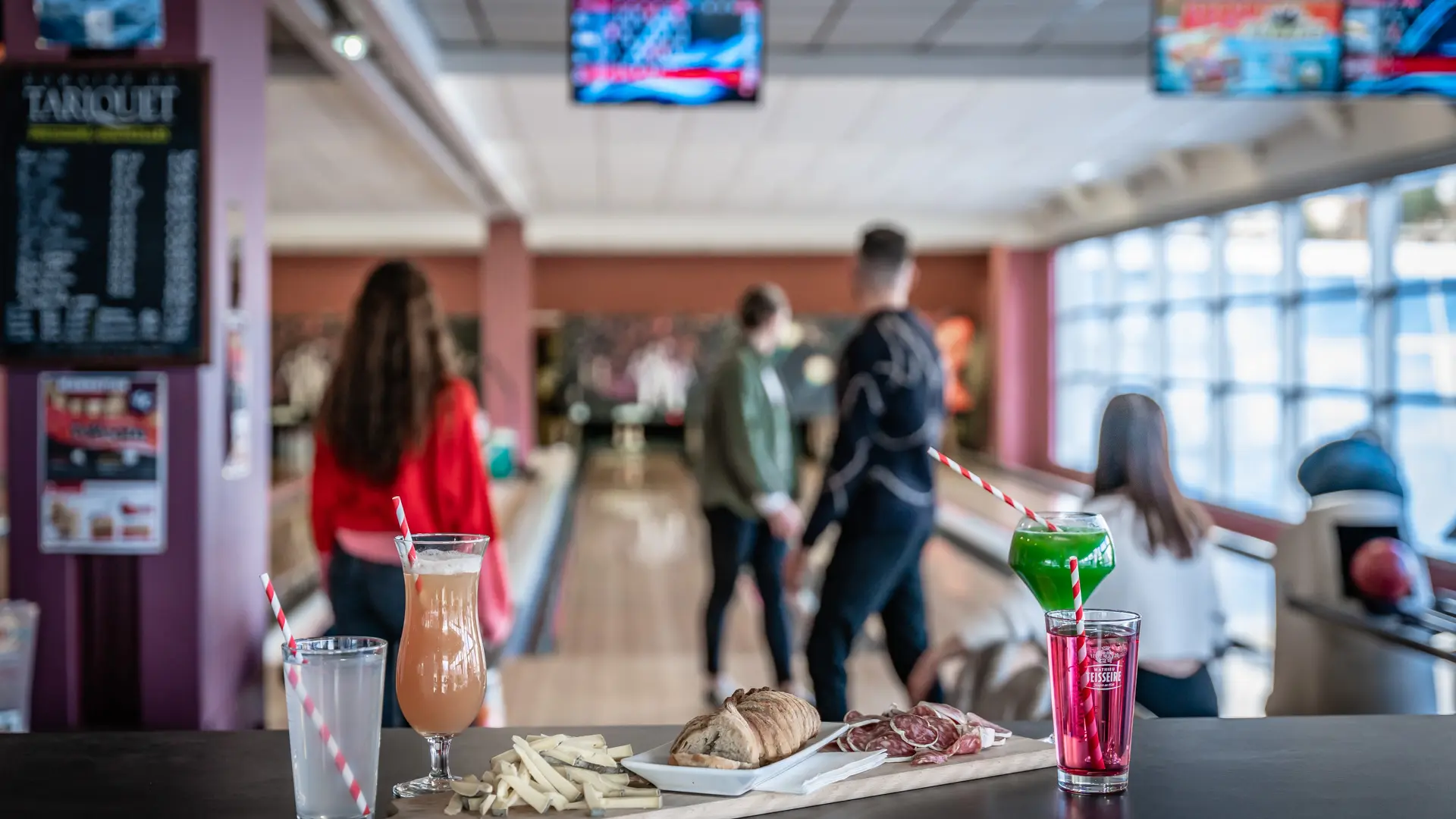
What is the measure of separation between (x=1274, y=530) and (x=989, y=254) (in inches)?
276

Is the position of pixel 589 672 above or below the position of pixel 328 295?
below

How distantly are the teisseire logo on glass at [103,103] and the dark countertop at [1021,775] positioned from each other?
2.07 m

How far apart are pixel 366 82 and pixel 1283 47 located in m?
4.33

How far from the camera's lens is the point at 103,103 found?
3109mm

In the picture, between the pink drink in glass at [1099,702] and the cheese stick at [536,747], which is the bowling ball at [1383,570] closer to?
the pink drink in glass at [1099,702]

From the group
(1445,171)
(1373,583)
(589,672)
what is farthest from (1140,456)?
(1445,171)

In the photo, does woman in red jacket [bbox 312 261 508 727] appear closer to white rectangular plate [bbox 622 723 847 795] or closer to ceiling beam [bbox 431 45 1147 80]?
white rectangular plate [bbox 622 723 847 795]

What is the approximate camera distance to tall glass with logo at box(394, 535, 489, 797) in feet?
4.12

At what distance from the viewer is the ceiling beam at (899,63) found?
22.9ft

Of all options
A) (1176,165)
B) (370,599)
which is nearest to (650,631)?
(370,599)

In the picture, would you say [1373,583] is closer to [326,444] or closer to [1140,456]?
[1140,456]

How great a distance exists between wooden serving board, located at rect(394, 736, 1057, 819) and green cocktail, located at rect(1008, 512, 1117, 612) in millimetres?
237

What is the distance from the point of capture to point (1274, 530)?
9477 mm

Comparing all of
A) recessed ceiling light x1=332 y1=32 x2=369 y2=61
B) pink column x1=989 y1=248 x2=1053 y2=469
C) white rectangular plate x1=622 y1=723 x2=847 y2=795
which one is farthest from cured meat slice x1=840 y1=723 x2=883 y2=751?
pink column x1=989 y1=248 x2=1053 y2=469
